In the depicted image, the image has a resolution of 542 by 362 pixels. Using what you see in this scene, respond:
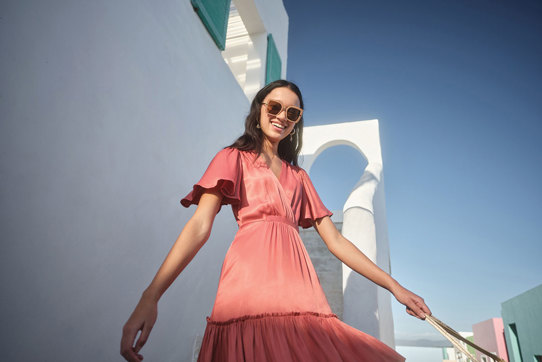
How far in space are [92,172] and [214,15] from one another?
107 inches

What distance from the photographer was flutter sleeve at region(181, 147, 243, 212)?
1114 mm

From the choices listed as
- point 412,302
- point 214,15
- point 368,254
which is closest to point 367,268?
point 412,302

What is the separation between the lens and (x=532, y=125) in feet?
63.0

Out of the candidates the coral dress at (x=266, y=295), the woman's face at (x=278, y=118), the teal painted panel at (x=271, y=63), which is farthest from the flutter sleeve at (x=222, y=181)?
the teal painted panel at (x=271, y=63)

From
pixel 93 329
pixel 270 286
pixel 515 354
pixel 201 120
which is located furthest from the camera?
pixel 515 354

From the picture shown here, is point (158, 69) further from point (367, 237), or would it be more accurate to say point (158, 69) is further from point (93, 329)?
point (367, 237)

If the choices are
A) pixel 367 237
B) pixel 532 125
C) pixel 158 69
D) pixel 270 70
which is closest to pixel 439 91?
pixel 532 125

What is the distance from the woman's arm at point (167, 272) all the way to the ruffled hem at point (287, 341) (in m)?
0.19

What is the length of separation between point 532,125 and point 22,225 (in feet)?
82.7

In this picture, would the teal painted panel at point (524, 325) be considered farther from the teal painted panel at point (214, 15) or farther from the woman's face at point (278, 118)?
the woman's face at point (278, 118)

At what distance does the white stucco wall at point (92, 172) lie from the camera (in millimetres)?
1390

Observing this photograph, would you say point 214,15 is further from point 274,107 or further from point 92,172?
point 274,107

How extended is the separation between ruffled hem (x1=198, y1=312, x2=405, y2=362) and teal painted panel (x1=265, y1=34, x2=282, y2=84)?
4.70 m

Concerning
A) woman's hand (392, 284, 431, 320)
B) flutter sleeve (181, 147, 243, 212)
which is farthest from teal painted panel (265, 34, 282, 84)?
woman's hand (392, 284, 431, 320)
